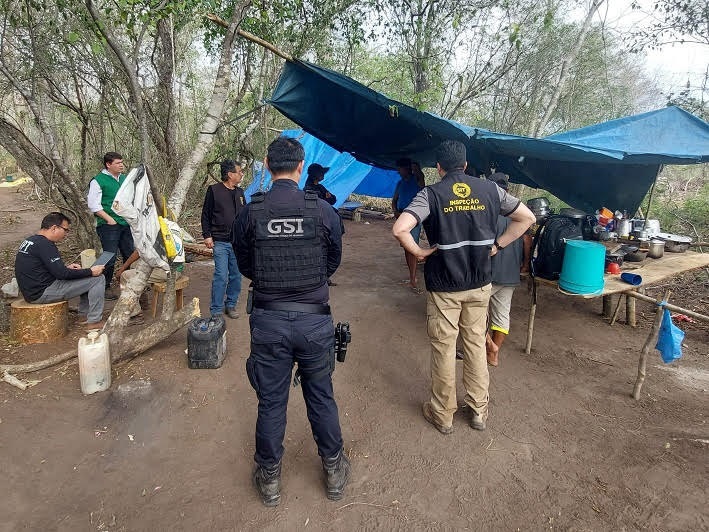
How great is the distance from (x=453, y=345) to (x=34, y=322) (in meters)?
3.70

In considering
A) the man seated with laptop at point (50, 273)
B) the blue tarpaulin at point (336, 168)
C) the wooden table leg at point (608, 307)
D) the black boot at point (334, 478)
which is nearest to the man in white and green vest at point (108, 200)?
the man seated with laptop at point (50, 273)

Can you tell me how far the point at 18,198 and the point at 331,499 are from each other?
14.5 m

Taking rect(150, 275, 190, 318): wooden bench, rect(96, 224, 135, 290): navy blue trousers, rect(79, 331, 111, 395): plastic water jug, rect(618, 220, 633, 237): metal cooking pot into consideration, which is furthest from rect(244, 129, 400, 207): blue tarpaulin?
rect(79, 331, 111, 395): plastic water jug

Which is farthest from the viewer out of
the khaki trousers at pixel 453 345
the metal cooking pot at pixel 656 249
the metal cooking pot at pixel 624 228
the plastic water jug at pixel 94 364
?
the metal cooking pot at pixel 624 228

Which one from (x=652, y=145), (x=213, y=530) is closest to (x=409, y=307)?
(x=652, y=145)

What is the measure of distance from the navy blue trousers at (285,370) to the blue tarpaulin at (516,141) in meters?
2.76

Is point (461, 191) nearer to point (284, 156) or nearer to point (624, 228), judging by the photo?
point (284, 156)

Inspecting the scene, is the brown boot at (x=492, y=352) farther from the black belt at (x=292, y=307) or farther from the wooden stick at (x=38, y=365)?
the wooden stick at (x=38, y=365)

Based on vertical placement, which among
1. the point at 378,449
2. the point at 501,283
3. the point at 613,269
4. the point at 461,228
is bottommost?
the point at 378,449

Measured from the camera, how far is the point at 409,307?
5133 mm

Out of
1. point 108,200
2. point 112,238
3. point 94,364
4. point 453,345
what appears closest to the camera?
point 453,345

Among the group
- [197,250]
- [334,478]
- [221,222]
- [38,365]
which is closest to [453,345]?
[334,478]

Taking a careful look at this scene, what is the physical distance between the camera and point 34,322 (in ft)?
12.6

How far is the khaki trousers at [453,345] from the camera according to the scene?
9.04 feet
